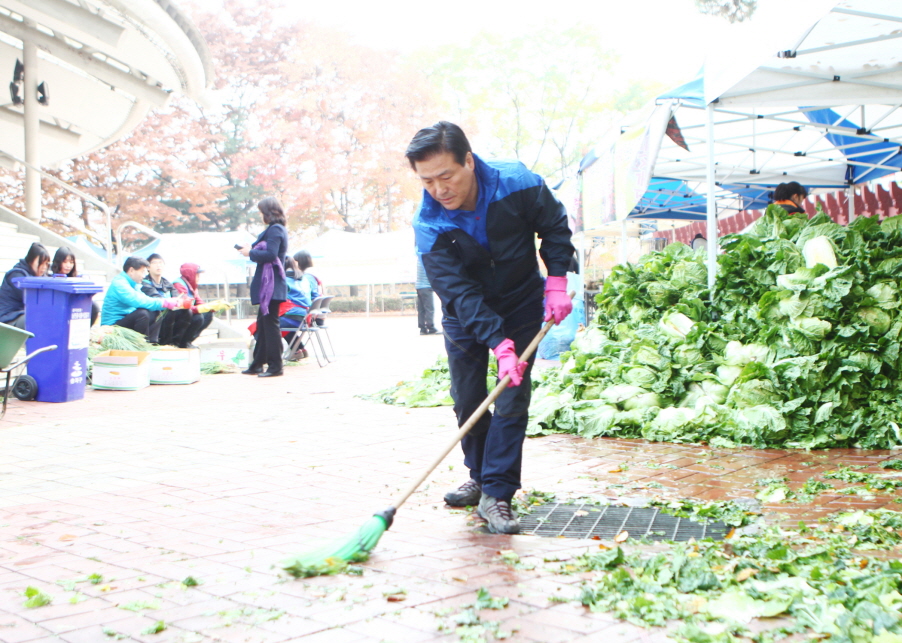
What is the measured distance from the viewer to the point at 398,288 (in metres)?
33.7

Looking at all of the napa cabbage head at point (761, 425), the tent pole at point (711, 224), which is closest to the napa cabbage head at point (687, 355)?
the tent pole at point (711, 224)

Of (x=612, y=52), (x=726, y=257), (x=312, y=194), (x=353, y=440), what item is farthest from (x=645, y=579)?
(x=612, y=52)

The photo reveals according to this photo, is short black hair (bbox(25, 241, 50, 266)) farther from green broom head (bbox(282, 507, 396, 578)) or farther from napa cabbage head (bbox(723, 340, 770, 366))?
napa cabbage head (bbox(723, 340, 770, 366))

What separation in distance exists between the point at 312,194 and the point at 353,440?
2432 cm

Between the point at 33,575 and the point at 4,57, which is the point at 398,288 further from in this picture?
the point at 33,575

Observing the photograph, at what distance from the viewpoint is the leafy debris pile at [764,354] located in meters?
4.76

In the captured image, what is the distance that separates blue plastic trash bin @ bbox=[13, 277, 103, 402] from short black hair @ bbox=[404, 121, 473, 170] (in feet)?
17.3

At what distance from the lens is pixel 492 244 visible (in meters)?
3.23

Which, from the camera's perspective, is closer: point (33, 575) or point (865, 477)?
point (33, 575)

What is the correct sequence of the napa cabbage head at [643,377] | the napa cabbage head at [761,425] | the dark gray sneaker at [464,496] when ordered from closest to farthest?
the dark gray sneaker at [464,496] → the napa cabbage head at [761,425] → the napa cabbage head at [643,377]

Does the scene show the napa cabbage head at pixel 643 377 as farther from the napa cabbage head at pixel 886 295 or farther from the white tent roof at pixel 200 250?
the white tent roof at pixel 200 250

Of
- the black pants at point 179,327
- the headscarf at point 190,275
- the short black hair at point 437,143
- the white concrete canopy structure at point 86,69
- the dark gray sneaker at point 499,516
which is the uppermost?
the white concrete canopy structure at point 86,69

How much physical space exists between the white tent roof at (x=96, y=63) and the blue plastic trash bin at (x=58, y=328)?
5008 millimetres

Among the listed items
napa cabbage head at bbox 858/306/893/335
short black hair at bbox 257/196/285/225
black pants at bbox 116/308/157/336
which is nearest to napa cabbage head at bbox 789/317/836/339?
napa cabbage head at bbox 858/306/893/335
